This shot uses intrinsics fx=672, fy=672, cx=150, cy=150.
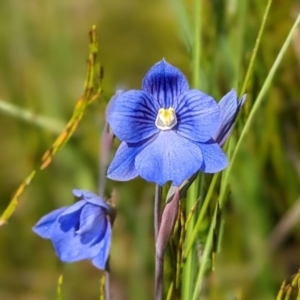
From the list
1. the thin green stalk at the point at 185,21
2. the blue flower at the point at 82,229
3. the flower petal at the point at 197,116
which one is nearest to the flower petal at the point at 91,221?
the blue flower at the point at 82,229

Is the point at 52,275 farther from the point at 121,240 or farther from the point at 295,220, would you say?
the point at 295,220

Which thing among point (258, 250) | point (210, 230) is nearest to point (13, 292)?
point (258, 250)

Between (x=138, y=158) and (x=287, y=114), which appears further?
(x=287, y=114)

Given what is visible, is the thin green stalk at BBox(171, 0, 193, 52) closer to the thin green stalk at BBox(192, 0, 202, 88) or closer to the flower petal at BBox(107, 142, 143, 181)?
the thin green stalk at BBox(192, 0, 202, 88)

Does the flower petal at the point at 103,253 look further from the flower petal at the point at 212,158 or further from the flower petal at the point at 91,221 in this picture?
the flower petal at the point at 212,158

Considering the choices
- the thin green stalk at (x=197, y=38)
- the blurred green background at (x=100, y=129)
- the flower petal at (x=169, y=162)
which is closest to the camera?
the flower petal at (x=169, y=162)

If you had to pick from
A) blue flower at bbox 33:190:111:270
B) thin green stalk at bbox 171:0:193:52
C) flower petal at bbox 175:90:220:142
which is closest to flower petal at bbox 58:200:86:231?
blue flower at bbox 33:190:111:270

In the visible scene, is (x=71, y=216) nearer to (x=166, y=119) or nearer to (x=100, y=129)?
(x=166, y=119)

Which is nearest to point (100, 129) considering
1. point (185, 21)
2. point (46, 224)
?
point (185, 21)
